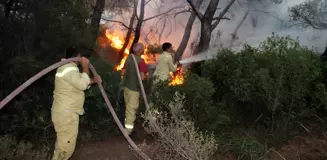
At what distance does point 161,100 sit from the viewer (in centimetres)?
638

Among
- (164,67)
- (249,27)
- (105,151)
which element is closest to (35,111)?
(105,151)

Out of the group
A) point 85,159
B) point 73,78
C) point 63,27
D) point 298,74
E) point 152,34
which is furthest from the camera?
point 152,34

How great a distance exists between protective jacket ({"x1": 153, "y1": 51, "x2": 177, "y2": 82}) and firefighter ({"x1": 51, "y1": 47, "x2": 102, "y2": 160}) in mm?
2485

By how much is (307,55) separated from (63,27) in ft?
16.2

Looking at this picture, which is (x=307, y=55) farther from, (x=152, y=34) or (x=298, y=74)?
(x=152, y=34)

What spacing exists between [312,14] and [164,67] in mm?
9699

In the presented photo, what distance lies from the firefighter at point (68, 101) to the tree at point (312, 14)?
11677 millimetres

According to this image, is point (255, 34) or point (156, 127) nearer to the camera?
point (156, 127)

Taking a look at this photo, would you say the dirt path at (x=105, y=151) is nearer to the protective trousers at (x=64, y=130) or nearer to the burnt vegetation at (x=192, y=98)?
the burnt vegetation at (x=192, y=98)

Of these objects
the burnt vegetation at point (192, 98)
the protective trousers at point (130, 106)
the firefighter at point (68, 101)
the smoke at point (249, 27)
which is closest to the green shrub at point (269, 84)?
the burnt vegetation at point (192, 98)

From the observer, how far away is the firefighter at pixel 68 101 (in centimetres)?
473

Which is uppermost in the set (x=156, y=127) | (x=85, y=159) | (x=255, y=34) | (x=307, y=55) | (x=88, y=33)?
(x=255, y=34)

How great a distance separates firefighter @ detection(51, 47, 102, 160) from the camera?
473cm

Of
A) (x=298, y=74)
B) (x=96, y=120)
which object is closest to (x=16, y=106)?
(x=96, y=120)
